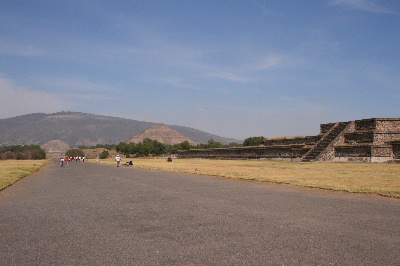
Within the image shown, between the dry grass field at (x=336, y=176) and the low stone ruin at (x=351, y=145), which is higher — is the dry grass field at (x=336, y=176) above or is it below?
below

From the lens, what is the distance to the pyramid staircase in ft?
113

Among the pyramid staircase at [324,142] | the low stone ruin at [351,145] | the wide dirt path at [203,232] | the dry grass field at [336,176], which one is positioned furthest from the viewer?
the pyramid staircase at [324,142]

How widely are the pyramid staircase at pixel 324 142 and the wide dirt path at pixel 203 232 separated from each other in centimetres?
2471

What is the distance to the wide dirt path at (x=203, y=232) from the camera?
191 inches

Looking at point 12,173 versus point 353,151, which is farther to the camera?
point 353,151

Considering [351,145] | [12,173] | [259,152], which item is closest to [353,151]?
[351,145]

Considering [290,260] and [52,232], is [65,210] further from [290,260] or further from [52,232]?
[290,260]

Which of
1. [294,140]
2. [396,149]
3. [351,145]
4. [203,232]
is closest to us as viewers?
[203,232]

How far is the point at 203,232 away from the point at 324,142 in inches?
1315

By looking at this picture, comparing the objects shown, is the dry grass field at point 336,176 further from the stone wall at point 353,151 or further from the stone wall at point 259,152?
the stone wall at point 259,152

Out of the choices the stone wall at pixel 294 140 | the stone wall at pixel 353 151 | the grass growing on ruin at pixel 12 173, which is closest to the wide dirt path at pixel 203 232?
the grass growing on ruin at pixel 12 173

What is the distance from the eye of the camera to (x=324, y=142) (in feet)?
120

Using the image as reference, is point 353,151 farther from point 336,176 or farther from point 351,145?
point 336,176

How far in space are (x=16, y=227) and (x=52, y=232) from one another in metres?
1.15
